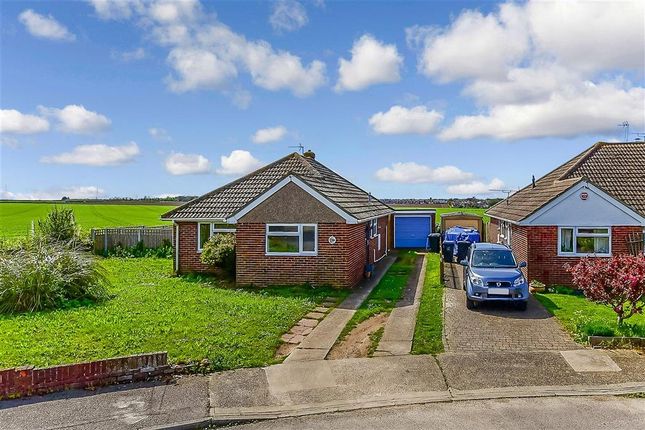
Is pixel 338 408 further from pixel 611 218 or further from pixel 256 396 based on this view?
pixel 611 218

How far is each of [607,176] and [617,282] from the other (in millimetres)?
11289

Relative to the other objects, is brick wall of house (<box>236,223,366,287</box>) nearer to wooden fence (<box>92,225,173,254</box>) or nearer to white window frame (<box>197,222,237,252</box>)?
white window frame (<box>197,222,237,252</box>)

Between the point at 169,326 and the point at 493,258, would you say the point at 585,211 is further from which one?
the point at 169,326

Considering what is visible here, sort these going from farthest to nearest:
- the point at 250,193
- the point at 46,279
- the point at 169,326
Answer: the point at 250,193 < the point at 46,279 < the point at 169,326

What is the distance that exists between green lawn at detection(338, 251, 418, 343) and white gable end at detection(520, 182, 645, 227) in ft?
17.0

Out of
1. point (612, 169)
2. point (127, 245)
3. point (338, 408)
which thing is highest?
point (612, 169)

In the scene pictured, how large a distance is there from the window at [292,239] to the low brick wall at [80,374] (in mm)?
8654

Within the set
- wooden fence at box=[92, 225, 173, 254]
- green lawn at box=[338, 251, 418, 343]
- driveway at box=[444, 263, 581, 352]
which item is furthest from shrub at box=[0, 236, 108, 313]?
wooden fence at box=[92, 225, 173, 254]

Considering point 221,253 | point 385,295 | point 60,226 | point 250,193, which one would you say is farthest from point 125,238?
point 385,295

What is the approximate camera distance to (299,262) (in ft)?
55.4

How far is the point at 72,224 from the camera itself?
2728cm

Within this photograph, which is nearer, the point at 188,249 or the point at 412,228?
the point at 188,249

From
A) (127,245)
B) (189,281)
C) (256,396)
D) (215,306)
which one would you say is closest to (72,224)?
(127,245)

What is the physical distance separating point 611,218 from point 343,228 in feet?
29.5
